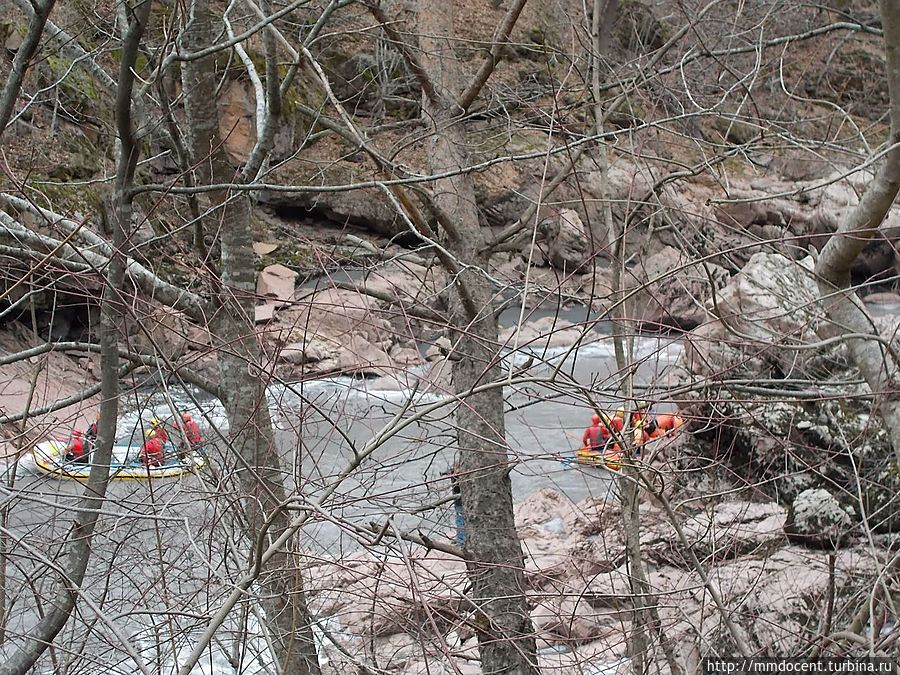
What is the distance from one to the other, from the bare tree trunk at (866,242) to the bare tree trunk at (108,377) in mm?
2275

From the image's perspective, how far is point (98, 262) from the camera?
2.88 m

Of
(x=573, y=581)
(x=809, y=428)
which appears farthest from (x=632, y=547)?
(x=809, y=428)

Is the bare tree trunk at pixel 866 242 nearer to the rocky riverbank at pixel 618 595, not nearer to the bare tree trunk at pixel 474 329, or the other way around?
the rocky riverbank at pixel 618 595

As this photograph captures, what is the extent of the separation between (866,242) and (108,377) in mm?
2688

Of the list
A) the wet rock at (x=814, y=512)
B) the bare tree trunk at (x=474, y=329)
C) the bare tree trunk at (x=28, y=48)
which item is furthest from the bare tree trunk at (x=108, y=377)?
the wet rock at (x=814, y=512)

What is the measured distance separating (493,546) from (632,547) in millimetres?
877

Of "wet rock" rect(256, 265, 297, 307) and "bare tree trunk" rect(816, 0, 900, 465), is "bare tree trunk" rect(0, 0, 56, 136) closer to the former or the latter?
→ "bare tree trunk" rect(816, 0, 900, 465)

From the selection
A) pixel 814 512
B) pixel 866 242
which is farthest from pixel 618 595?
pixel 814 512

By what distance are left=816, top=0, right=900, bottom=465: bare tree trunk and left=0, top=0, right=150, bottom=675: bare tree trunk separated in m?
2.27

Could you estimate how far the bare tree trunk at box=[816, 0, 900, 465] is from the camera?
279 cm

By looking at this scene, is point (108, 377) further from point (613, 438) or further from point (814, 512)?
point (814, 512)

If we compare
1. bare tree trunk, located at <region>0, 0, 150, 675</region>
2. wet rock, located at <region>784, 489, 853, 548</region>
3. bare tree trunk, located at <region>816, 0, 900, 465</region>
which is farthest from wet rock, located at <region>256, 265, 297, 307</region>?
bare tree trunk, located at <region>816, 0, 900, 465</region>

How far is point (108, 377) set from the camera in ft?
9.03

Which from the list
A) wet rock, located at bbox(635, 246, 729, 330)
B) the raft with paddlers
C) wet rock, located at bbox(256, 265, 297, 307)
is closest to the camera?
wet rock, located at bbox(635, 246, 729, 330)
